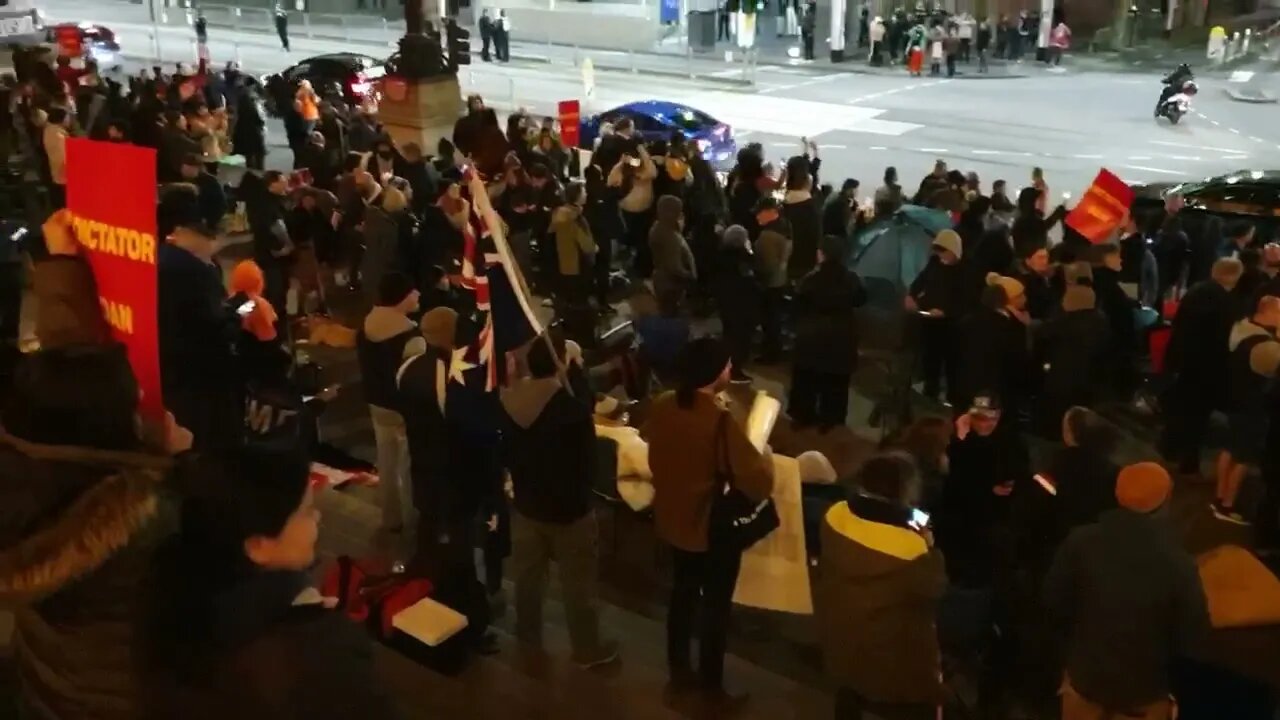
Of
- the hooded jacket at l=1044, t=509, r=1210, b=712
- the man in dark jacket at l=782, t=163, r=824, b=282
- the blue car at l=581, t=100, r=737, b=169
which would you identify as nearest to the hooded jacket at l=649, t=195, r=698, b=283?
the man in dark jacket at l=782, t=163, r=824, b=282

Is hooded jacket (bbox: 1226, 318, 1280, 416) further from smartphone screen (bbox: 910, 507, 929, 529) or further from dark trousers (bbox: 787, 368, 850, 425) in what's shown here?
smartphone screen (bbox: 910, 507, 929, 529)

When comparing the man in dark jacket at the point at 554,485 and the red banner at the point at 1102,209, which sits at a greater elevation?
the red banner at the point at 1102,209

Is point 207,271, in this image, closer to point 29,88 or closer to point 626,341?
point 626,341

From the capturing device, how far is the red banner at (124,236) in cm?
461

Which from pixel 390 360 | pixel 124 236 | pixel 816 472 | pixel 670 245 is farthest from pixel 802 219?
pixel 124 236

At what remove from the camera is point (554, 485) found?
5.89m

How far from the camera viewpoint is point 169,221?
6.66 metres

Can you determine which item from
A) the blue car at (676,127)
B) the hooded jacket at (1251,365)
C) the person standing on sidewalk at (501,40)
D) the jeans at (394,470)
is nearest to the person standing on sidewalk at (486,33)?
the person standing on sidewalk at (501,40)

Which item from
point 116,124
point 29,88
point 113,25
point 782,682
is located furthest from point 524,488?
point 113,25

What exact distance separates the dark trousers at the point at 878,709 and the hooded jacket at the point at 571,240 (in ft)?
22.8

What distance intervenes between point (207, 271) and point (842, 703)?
413cm

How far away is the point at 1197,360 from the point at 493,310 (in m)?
5.61

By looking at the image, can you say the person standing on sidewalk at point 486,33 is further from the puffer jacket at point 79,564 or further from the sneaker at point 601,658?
the puffer jacket at point 79,564

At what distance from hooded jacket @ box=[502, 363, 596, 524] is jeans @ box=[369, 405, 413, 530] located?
1943 millimetres
